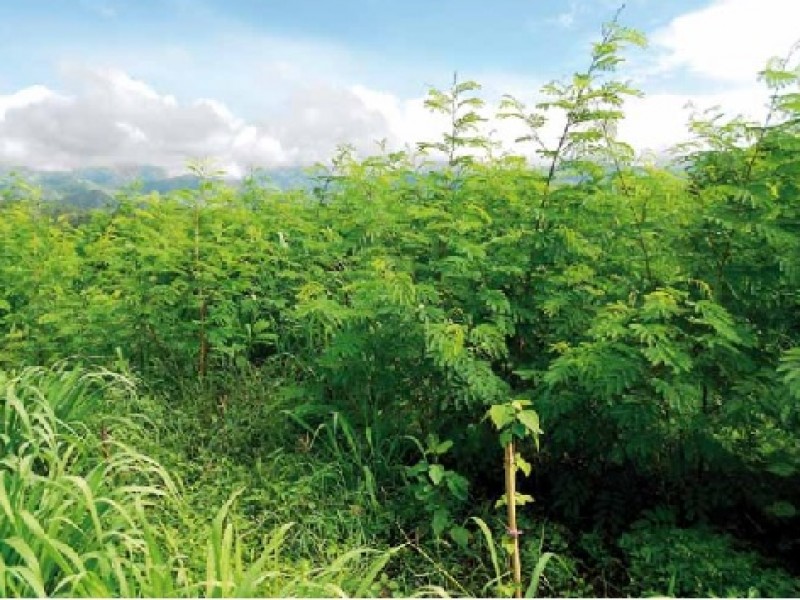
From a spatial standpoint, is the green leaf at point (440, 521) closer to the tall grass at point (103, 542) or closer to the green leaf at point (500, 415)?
the tall grass at point (103, 542)

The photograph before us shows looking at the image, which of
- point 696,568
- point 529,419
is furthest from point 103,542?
point 696,568

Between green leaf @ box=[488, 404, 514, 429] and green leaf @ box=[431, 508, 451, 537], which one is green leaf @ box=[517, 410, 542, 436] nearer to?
green leaf @ box=[488, 404, 514, 429]

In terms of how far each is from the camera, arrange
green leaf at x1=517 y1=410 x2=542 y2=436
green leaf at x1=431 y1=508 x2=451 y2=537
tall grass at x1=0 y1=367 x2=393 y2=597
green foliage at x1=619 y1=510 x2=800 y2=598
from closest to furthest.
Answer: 1. tall grass at x1=0 y1=367 x2=393 y2=597
2. green leaf at x1=517 y1=410 x2=542 y2=436
3. green foliage at x1=619 y1=510 x2=800 y2=598
4. green leaf at x1=431 y1=508 x2=451 y2=537

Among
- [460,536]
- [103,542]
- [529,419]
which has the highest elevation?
[529,419]

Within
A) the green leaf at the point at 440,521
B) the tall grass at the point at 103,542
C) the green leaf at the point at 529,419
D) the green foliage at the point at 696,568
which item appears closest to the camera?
the tall grass at the point at 103,542

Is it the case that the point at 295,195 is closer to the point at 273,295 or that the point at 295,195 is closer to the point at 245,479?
the point at 273,295

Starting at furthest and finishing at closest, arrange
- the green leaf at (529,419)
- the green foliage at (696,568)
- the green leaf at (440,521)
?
1. the green leaf at (440,521)
2. the green foliage at (696,568)
3. the green leaf at (529,419)

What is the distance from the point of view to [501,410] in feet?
10.5

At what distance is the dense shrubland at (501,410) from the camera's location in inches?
135

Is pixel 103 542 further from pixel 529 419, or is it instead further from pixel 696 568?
pixel 696 568

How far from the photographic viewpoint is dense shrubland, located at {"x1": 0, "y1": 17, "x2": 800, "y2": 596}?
343 cm

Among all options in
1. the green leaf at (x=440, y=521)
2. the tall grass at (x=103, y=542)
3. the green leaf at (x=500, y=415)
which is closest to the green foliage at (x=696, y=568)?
the green leaf at (x=440, y=521)

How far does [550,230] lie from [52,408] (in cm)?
278

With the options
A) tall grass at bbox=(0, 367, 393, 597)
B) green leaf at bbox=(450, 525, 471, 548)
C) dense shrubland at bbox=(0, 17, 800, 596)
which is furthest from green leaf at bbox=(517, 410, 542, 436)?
green leaf at bbox=(450, 525, 471, 548)
